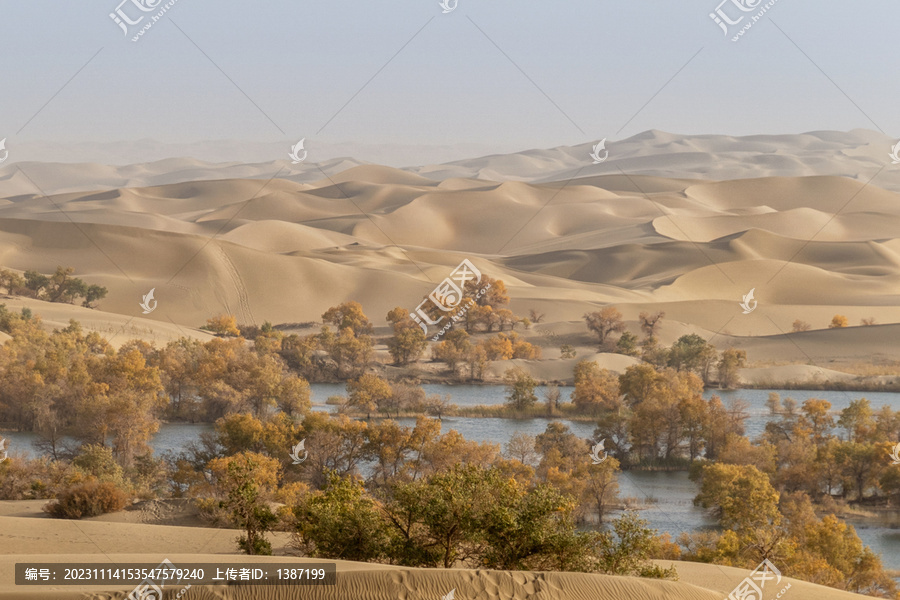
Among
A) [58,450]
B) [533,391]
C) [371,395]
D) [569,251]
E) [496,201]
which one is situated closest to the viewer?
[58,450]

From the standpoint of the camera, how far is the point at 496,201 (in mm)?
133750

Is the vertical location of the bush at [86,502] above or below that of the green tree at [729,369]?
below

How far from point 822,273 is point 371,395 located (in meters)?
55.7

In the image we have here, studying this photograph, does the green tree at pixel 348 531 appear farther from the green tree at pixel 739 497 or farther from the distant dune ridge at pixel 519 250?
the distant dune ridge at pixel 519 250

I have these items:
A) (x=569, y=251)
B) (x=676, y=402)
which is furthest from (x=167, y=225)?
(x=676, y=402)

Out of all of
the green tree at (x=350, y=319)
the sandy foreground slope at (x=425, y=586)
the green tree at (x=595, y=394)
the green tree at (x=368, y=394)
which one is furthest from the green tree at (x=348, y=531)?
the green tree at (x=350, y=319)

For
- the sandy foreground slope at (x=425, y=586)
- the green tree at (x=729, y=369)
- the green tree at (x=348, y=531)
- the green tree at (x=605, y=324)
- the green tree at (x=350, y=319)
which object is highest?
the green tree at (x=350, y=319)

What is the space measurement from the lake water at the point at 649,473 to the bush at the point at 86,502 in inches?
299

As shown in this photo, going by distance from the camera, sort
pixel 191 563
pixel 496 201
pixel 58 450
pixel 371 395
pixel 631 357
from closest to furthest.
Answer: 1. pixel 191 563
2. pixel 58 450
3. pixel 371 395
4. pixel 631 357
5. pixel 496 201

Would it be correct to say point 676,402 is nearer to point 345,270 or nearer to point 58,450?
point 58,450

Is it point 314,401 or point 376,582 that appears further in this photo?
point 314,401

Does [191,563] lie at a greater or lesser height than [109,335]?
lesser

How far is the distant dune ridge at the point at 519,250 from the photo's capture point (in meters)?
68.8

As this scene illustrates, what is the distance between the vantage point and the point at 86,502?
24922 millimetres
